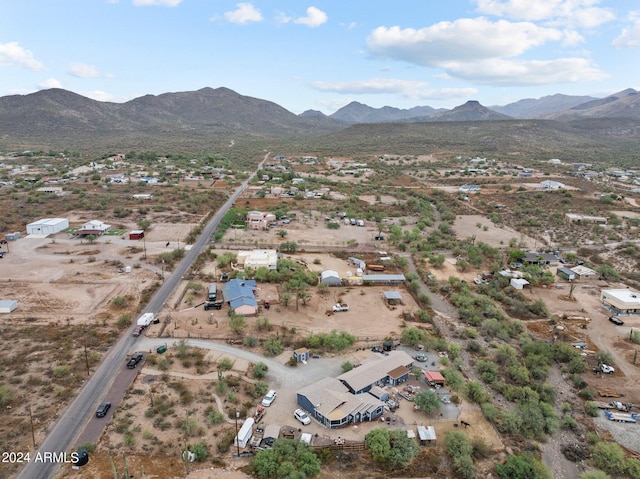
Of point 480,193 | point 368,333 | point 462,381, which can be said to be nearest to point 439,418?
point 462,381

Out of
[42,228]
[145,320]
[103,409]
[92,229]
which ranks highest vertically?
[42,228]

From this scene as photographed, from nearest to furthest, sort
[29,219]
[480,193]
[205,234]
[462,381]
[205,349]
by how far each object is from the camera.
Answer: [462,381] < [205,349] < [205,234] < [29,219] < [480,193]

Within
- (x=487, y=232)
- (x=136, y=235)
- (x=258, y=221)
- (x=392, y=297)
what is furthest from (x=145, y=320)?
(x=487, y=232)

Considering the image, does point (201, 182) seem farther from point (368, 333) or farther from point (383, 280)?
point (368, 333)

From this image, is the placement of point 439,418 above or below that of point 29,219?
below

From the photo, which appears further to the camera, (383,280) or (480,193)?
(480,193)

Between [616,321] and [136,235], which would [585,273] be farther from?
[136,235]
